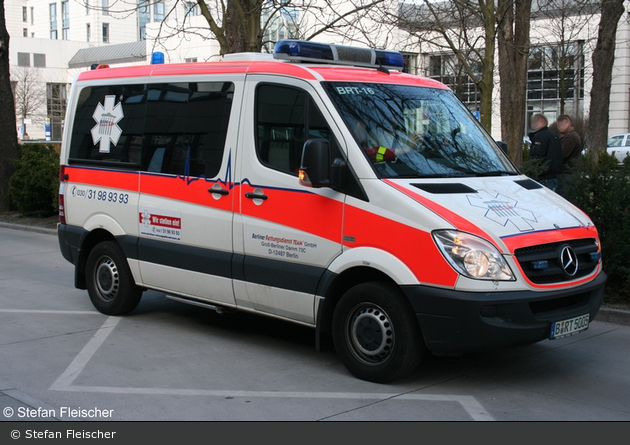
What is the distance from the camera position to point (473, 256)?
5395 millimetres

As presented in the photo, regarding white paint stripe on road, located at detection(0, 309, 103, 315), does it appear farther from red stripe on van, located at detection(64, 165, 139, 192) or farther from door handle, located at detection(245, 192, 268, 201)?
door handle, located at detection(245, 192, 268, 201)

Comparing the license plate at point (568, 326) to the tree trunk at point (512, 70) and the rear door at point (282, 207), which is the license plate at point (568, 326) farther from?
the tree trunk at point (512, 70)

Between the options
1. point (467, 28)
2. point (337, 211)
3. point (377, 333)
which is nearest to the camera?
point (377, 333)

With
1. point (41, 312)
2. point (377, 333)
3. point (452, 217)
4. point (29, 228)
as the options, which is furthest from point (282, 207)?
point (29, 228)

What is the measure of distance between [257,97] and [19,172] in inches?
519

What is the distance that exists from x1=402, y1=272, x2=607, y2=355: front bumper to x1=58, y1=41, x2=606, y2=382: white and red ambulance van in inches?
0.4

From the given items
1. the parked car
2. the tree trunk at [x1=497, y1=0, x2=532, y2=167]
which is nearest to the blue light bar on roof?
the tree trunk at [x1=497, y1=0, x2=532, y2=167]

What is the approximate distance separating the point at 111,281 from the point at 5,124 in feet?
39.3

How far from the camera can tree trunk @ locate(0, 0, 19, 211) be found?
1808 cm

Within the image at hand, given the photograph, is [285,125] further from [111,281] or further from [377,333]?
[111,281]

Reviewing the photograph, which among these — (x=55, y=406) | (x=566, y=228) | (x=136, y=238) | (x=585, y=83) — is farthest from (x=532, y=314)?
(x=585, y=83)

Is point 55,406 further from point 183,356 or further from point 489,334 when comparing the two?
point 489,334

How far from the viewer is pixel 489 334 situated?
17.8ft

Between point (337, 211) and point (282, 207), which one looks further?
point (282, 207)
